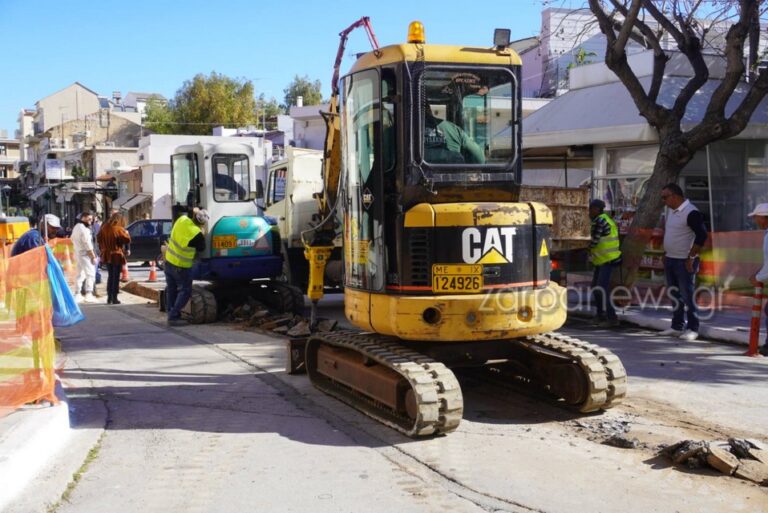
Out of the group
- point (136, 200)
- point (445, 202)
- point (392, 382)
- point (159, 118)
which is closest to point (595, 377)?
point (392, 382)

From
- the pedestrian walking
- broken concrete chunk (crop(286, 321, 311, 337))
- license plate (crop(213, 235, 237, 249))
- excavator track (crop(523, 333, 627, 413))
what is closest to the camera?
excavator track (crop(523, 333, 627, 413))

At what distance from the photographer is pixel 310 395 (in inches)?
307

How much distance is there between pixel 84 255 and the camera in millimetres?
16219

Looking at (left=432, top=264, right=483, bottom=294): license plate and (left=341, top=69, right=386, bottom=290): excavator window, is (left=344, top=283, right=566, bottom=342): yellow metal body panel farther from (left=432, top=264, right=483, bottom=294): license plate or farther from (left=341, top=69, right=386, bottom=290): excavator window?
(left=341, top=69, right=386, bottom=290): excavator window

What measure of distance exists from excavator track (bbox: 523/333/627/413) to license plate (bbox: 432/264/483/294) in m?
1.10

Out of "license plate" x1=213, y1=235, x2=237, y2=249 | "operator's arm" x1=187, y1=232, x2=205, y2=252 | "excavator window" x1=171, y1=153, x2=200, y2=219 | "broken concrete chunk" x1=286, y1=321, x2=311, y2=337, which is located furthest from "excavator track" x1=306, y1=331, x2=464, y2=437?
"excavator window" x1=171, y1=153, x2=200, y2=219

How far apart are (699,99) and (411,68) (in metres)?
11.5

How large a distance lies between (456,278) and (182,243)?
664cm

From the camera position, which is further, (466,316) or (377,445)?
(466,316)

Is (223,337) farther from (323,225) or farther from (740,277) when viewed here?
(740,277)

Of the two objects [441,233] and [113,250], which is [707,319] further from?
[113,250]

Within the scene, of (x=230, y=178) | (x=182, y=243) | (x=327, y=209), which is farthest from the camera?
(x=230, y=178)

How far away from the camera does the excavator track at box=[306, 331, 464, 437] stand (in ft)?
19.7

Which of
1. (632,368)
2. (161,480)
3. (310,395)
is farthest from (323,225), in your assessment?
(161,480)
